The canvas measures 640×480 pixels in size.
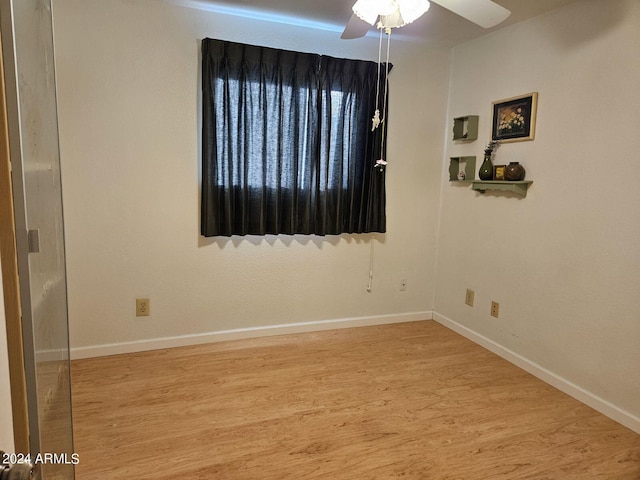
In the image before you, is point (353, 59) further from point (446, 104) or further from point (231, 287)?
point (231, 287)

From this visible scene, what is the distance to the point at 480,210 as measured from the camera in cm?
325

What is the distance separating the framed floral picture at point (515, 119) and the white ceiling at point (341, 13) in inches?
20.1

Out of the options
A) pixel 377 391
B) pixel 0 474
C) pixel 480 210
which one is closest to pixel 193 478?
pixel 377 391

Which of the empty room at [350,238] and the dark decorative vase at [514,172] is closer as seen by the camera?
the empty room at [350,238]

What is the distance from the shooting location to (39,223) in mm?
949

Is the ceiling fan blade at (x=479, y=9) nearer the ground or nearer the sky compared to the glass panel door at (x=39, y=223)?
nearer the sky

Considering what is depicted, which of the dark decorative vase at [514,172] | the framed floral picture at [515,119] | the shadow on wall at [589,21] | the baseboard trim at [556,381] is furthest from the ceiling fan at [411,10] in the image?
the baseboard trim at [556,381]

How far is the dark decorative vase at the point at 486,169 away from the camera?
3.04 metres

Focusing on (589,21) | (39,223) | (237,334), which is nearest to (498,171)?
(589,21)

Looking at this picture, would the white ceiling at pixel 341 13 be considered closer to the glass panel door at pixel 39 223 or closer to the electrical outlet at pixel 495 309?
the glass panel door at pixel 39 223

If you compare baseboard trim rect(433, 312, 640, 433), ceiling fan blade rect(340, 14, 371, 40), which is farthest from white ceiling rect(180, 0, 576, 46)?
baseboard trim rect(433, 312, 640, 433)

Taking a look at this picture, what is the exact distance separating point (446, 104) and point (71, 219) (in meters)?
2.95

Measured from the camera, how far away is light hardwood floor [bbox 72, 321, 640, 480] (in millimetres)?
1878

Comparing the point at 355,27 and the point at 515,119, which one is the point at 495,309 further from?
the point at 355,27
